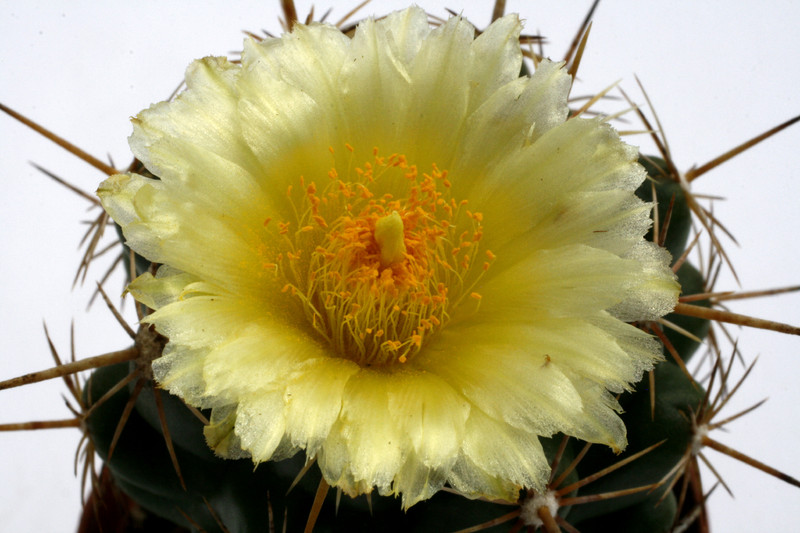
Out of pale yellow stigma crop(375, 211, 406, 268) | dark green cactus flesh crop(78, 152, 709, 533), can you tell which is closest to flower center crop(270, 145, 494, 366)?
pale yellow stigma crop(375, 211, 406, 268)

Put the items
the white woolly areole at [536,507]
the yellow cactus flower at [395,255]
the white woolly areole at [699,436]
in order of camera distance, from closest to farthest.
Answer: the yellow cactus flower at [395,255]
the white woolly areole at [536,507]
the white woolly areole at [699,436]

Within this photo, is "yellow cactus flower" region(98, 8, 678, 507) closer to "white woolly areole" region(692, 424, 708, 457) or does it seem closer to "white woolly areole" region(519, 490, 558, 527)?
"white woolly areole" region(519, 490, 558, 527)

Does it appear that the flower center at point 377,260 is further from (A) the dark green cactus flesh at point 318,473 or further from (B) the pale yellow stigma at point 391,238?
(A) the dark green cactus flesh at point 318,473

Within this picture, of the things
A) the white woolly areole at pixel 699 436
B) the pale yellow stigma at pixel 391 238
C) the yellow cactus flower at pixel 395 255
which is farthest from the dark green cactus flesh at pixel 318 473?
the pale yellow stigma at pixel 391 238

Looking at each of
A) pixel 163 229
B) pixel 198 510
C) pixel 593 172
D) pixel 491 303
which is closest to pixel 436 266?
pixel 491 303

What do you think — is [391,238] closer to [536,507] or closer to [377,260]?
[377,260]

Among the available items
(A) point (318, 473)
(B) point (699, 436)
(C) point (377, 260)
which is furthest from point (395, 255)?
(B) point (699, 436)

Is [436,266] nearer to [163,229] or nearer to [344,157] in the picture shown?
A: [344,157]
